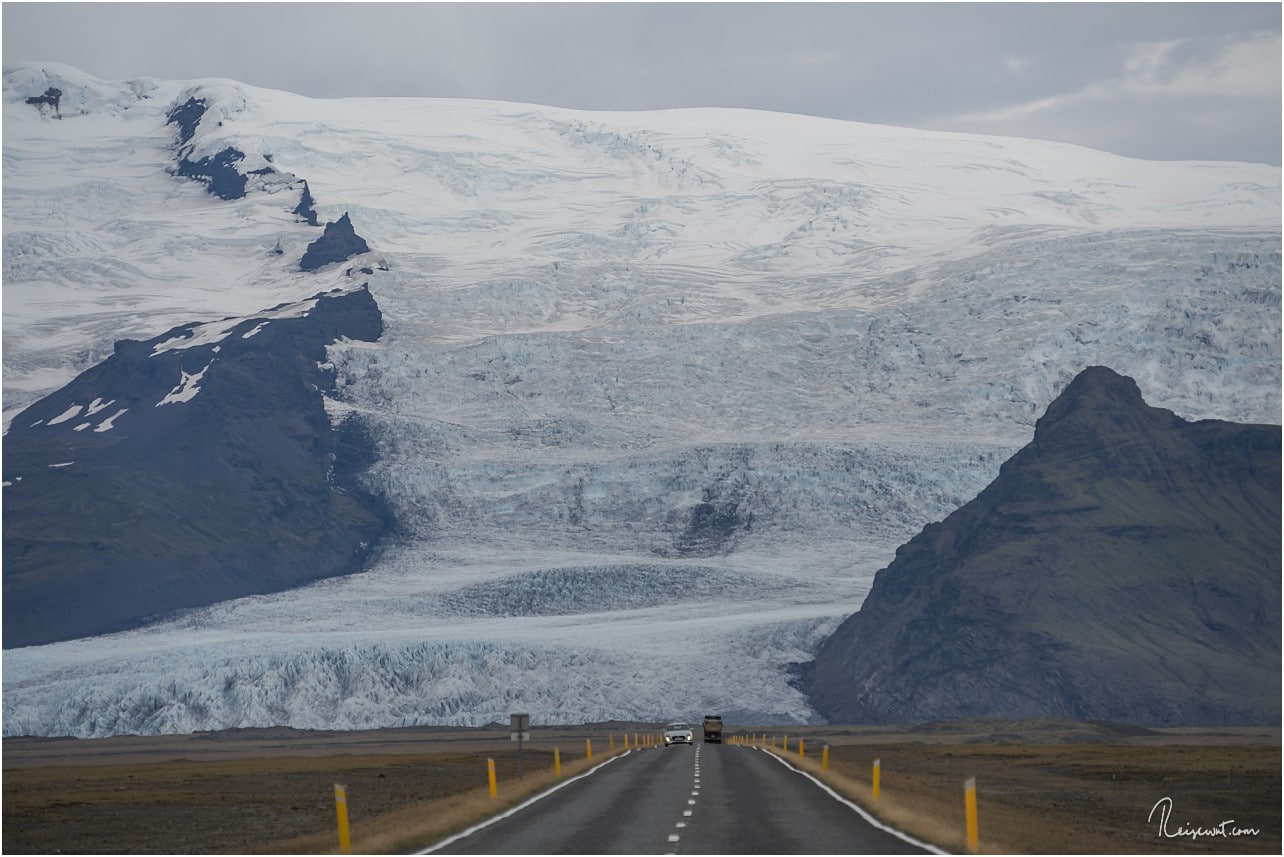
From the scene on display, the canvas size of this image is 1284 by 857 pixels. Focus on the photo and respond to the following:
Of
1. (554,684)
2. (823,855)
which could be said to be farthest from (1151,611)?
(823,855)

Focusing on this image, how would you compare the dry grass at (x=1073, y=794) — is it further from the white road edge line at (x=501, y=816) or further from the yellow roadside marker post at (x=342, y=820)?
the yellow roadside marker post at (x=342, y=820)

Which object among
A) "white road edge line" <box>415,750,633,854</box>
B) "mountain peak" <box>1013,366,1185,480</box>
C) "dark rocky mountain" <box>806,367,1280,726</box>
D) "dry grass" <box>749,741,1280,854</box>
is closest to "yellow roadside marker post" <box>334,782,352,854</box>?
"white road edge line" <box>415,750,633,854</box>

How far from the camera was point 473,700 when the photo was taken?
435ft

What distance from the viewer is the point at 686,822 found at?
31672mm

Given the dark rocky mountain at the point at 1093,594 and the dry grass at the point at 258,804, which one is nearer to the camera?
the dry grass at the point at 258,804

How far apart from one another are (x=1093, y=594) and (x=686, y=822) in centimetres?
10482

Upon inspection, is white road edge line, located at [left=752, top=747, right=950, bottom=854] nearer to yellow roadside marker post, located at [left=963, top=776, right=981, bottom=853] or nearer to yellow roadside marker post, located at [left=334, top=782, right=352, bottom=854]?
yellow roadside marker post, located at [left=963, top=776, right=981, bottom=853]

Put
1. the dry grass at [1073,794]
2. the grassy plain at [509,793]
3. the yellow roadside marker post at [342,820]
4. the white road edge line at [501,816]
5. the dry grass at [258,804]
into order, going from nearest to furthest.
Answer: the yellow roadside marker post at [342,820] → the white road edge line at [501,816] → the dry grass at [1073,794] → the grassy plain at [509,793] → the dry grass at [258,804]
